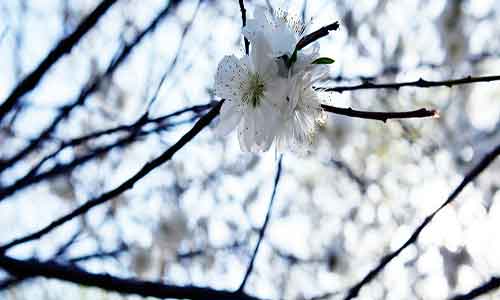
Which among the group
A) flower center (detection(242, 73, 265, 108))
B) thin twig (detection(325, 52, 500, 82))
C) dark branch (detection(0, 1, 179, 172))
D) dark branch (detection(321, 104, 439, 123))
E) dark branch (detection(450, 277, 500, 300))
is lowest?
dark branch (detection(321, 104, 439, 123))

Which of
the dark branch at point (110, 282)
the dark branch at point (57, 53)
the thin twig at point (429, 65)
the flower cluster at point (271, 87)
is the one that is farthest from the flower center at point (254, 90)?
the thin twig at point (429, 65)

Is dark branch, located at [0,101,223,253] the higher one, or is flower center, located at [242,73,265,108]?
flower center, located at [242,73,265,108]

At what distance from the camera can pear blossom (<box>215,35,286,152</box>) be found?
0.56m

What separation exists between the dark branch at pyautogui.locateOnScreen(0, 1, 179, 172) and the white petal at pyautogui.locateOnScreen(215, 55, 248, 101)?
0.71 metres

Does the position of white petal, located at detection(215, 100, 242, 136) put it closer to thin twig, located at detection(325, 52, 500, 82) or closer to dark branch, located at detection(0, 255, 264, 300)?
dark branch, located at detection(0, 255, 264, 300)

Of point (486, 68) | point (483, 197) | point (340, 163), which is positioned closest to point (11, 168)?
point (340, 163)

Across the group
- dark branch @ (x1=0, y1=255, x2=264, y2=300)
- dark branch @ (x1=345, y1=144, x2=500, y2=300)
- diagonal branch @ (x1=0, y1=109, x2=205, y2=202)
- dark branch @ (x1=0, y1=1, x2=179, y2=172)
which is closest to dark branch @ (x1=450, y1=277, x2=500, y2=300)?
dark branch @ (x1=345, y1=144, x2=500, y2=300)

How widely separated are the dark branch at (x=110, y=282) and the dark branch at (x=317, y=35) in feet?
1.14

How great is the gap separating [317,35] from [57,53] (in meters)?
0.60

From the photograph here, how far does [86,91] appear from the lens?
1.29 m

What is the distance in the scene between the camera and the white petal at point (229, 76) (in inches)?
23.1

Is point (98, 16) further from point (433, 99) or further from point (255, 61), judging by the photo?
point (433, 99)

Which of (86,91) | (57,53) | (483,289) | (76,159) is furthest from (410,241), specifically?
(76,159)

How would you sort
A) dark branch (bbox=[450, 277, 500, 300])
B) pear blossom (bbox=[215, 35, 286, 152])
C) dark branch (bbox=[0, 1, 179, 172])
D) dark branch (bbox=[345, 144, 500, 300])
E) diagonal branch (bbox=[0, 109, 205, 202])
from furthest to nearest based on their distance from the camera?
dark branch (bbox=[0, 1, 179, 172]), diagonal branch (bbox=[0, 109, 205, 202]), dark branch (bbox=[450, 277, 500, 300]), dark branch (bbox=[345, 144, 500, 300]), pear blossom (bbox=[215, 35, 286, 152])
